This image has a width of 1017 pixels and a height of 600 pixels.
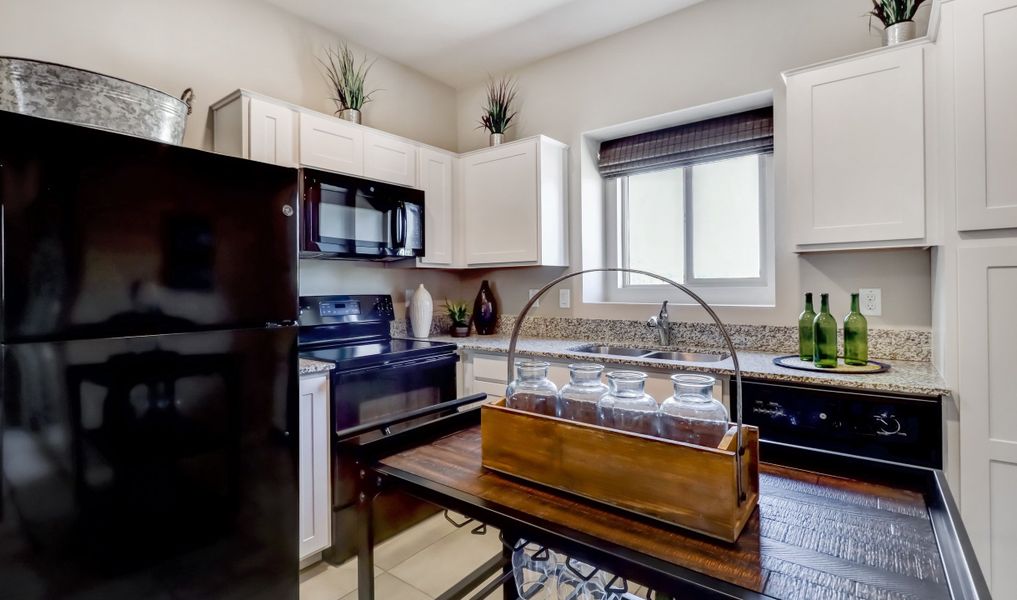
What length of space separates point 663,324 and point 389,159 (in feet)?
5.65

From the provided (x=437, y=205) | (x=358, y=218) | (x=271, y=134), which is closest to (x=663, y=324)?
(x=437, y=205)

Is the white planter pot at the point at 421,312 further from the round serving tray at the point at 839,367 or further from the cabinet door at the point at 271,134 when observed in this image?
the round serving tray at the point at 839,367

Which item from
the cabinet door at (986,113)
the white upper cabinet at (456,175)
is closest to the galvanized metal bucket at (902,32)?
the cabinet door at (986,113)

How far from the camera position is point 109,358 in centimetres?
125

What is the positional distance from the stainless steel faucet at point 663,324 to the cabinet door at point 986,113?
1169mm

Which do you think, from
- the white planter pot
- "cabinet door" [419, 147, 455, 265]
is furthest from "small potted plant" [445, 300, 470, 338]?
"cabinet door" [419, 147, 455, 265]

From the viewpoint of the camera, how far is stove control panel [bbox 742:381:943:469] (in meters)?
1.49

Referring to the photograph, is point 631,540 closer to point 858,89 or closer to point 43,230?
point 43,230

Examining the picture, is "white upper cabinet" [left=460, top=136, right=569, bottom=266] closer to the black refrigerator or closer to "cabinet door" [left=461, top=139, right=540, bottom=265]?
"cabinet door" [left=461, top=139, right=540, bottom=265]

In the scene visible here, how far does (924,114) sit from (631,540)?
6.35 ft

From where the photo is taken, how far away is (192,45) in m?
2.24

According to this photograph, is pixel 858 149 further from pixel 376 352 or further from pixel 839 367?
pixel 376 352

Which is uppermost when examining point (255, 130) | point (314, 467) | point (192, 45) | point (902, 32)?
point (192, 45)

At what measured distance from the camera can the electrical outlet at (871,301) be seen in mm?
2039
